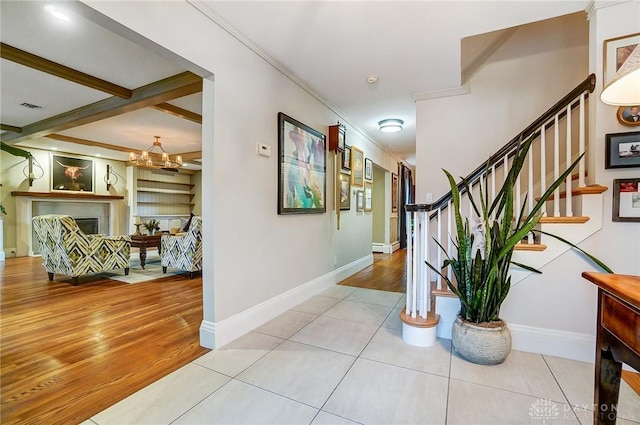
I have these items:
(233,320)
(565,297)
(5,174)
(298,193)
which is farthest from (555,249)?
(5,174)

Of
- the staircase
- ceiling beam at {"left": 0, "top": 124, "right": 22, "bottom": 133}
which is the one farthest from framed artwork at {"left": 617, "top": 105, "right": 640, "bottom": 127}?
ceiling beam at {"left": 0, "top": 124, "right": 22, "bottom": 133}

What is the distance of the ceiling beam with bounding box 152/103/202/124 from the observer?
3861 millimetres

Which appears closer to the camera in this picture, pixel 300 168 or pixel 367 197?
pixel 300 168

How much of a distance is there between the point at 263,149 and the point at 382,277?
2.84 metres

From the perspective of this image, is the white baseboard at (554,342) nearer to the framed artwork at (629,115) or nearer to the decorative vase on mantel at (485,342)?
the decorative vase on mantel at (485,342)

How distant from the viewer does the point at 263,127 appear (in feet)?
8.36

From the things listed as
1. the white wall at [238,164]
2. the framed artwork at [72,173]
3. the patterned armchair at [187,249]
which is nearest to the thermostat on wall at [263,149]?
the white wall at [238,164]

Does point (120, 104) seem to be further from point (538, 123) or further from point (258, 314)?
point (538, 123)

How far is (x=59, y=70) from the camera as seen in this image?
109 inches

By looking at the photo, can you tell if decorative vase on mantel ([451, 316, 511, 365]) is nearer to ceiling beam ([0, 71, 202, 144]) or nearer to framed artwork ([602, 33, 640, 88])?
framed artwork ([602, 33, 640, 88])

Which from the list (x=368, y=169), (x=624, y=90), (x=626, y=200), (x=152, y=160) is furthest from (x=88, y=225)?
(x=626, y=200)

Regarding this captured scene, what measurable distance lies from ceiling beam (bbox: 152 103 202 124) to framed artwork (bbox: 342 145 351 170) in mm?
2378

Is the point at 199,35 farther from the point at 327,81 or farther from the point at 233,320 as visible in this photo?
the point at 233,320

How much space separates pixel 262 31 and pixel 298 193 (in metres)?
1.50
